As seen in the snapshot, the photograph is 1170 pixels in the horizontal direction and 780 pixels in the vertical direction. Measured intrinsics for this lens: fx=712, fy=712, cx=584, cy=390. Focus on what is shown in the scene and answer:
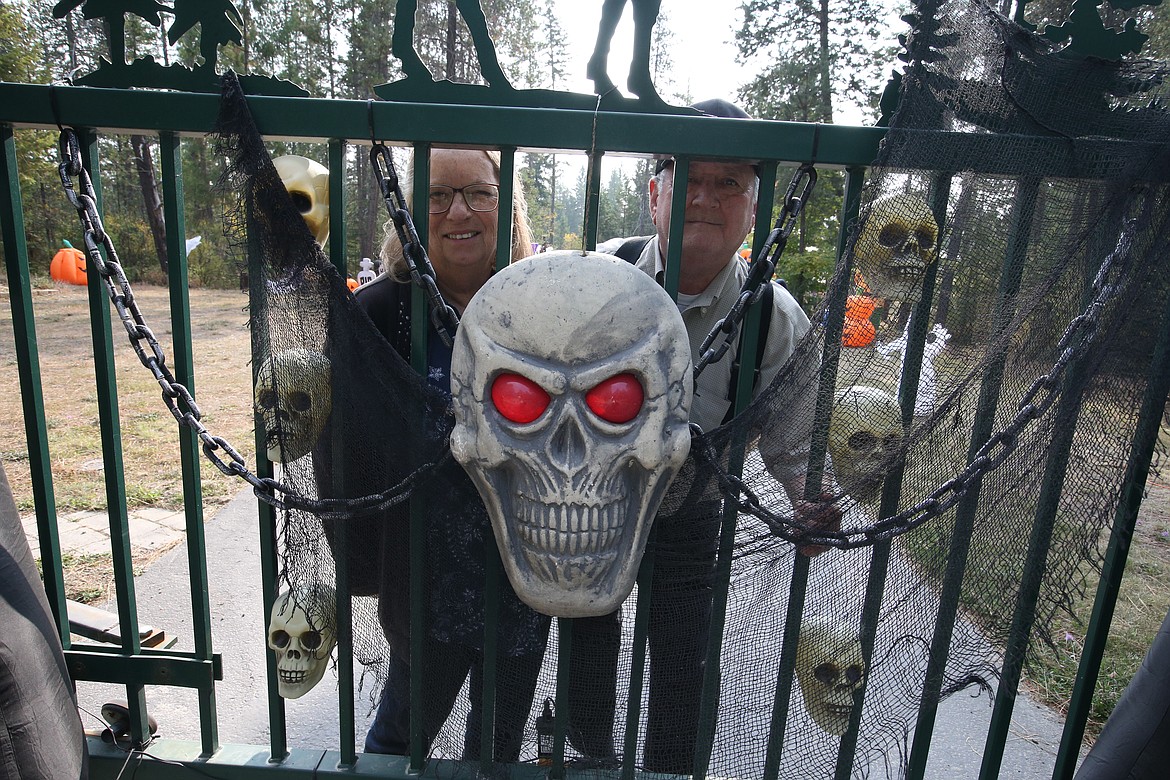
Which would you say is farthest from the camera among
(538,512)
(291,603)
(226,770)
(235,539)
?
(235,539)

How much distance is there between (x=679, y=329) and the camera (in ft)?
4.84

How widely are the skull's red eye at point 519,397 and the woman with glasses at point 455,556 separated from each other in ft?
1.13

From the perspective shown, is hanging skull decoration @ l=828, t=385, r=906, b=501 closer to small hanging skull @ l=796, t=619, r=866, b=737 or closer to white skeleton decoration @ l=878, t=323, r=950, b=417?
white skeleton decoration @ l=878, t=323, r=950, b=417

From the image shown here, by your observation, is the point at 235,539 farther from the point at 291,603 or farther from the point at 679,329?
the point at 679,329

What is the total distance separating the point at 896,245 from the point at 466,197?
110cm

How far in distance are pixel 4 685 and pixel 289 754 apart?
0.71m

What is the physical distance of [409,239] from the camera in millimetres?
1616

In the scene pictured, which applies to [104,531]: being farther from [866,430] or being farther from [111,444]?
[866,430]

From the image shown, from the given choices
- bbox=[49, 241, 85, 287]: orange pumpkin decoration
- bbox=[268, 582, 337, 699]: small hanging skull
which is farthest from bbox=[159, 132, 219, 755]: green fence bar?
bbox=[49, 241, 85, 287]: orange pumpkin decoration

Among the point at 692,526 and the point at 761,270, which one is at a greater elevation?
the point at 761,270

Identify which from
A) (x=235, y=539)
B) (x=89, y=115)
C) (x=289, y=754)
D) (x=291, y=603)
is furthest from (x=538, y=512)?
(x=235, y=539)

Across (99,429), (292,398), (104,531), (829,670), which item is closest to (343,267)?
(292,398)

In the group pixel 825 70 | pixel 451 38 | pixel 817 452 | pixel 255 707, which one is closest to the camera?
pixel 817 452

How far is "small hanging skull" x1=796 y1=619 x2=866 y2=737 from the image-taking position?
5.62 feet
